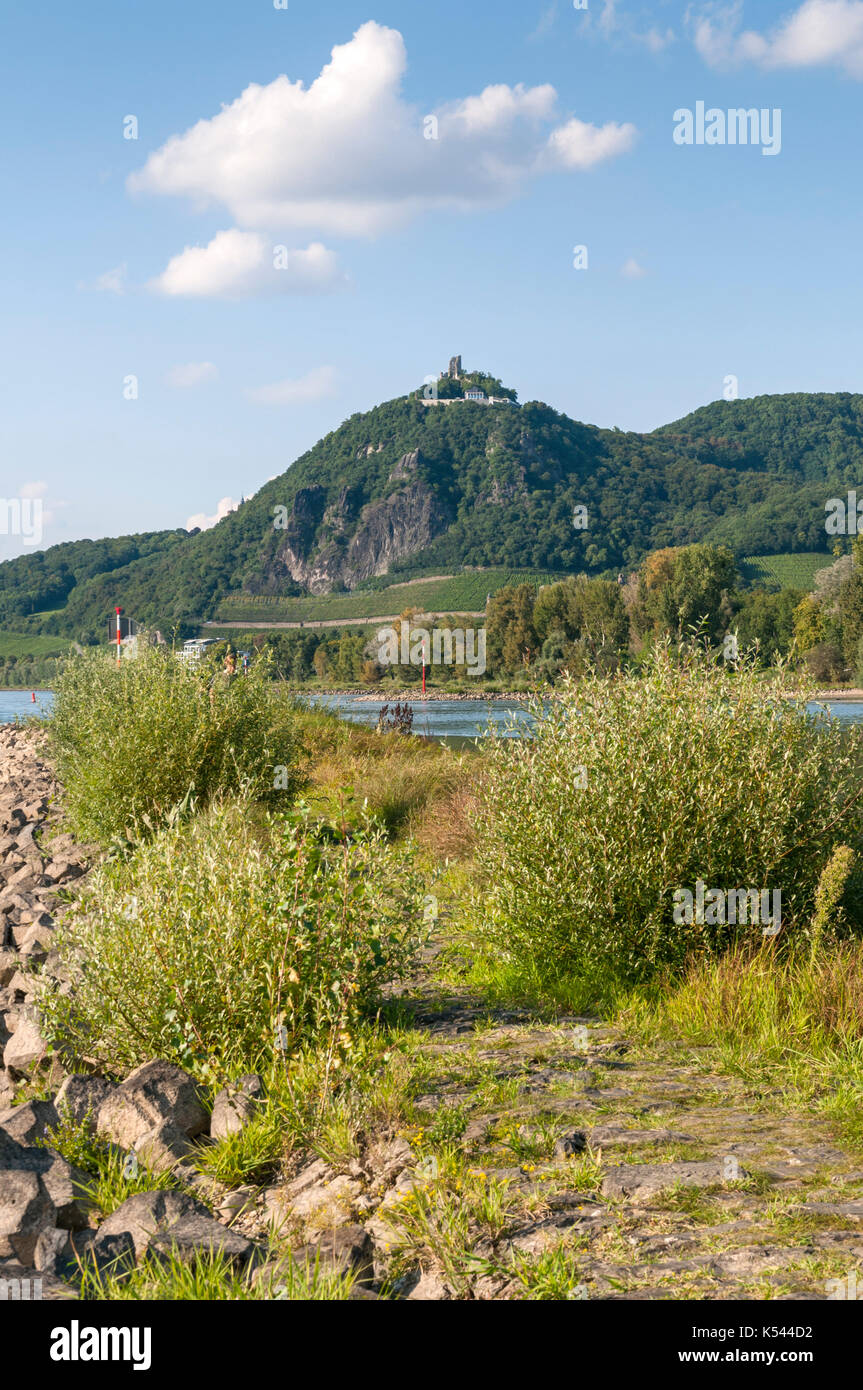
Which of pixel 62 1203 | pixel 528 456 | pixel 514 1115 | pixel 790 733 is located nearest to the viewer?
pixel 62 1203

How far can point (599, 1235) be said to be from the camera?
343 centimetres

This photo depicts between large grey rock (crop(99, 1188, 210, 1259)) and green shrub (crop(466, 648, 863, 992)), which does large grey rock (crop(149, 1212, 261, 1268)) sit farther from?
green shrub (crop(466, 648, 863, 992))

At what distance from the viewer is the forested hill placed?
429ft

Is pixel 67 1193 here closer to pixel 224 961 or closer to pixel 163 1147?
pixel 163 1147

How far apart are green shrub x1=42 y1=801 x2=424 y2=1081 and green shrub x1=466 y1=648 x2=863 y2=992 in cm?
133

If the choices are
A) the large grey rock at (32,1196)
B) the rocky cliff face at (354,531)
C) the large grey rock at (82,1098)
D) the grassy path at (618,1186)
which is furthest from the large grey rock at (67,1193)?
the rocky cliff face at (354,531)

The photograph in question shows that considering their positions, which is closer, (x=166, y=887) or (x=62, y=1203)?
(x=62, y=1203)

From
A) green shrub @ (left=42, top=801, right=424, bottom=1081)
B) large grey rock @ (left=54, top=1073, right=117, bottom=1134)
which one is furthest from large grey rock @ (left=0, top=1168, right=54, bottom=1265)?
green shrub @ (left=42, top=801, right=424, bottom=1081)

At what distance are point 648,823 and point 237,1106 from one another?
10.5 feet

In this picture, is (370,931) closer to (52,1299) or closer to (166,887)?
(166,887)

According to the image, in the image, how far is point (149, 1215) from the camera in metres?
3.57

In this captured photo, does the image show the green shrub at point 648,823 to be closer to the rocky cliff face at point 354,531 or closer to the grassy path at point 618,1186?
the grassy path at point 618,1186

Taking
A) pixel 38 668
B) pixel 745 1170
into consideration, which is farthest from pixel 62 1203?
pixel 38 668
